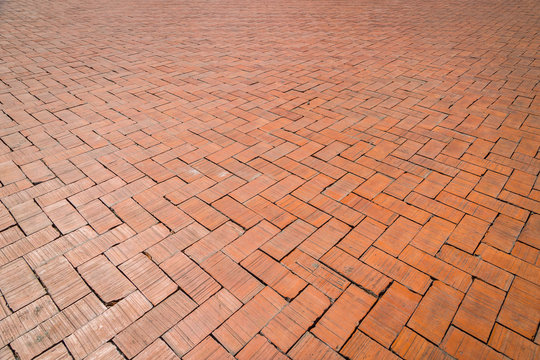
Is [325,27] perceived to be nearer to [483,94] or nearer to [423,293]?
[483,94]

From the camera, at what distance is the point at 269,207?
7.39 feet

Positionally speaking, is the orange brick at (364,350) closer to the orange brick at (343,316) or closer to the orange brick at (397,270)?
the orange brick at (343,316)

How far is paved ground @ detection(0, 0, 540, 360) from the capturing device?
1.57 meters

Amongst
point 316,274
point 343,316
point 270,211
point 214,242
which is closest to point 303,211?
point 270,211

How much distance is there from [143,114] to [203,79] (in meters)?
1.07

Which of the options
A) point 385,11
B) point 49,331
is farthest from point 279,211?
point 385,11

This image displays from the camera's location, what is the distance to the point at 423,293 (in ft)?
5.66

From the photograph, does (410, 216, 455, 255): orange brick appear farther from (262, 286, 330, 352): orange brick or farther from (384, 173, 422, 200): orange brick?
(262, 286, 330, 352): orange brick

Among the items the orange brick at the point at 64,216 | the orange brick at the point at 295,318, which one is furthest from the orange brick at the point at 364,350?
the orange brick at the point at 64,216

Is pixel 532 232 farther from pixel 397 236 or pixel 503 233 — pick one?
pixel 397 236

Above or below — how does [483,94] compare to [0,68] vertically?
above

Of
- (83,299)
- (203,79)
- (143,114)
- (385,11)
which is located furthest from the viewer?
(385,11)

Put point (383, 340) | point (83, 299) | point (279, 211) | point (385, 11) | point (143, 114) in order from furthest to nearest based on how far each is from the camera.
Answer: point (385, 11), point (143, 114), point (279, 211), point (83, 299), point (383, 340)

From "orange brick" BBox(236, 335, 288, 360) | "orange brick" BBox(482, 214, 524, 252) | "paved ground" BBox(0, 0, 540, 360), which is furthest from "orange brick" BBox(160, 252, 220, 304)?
"orange brick" BBox(482, 214, 524, 252)
